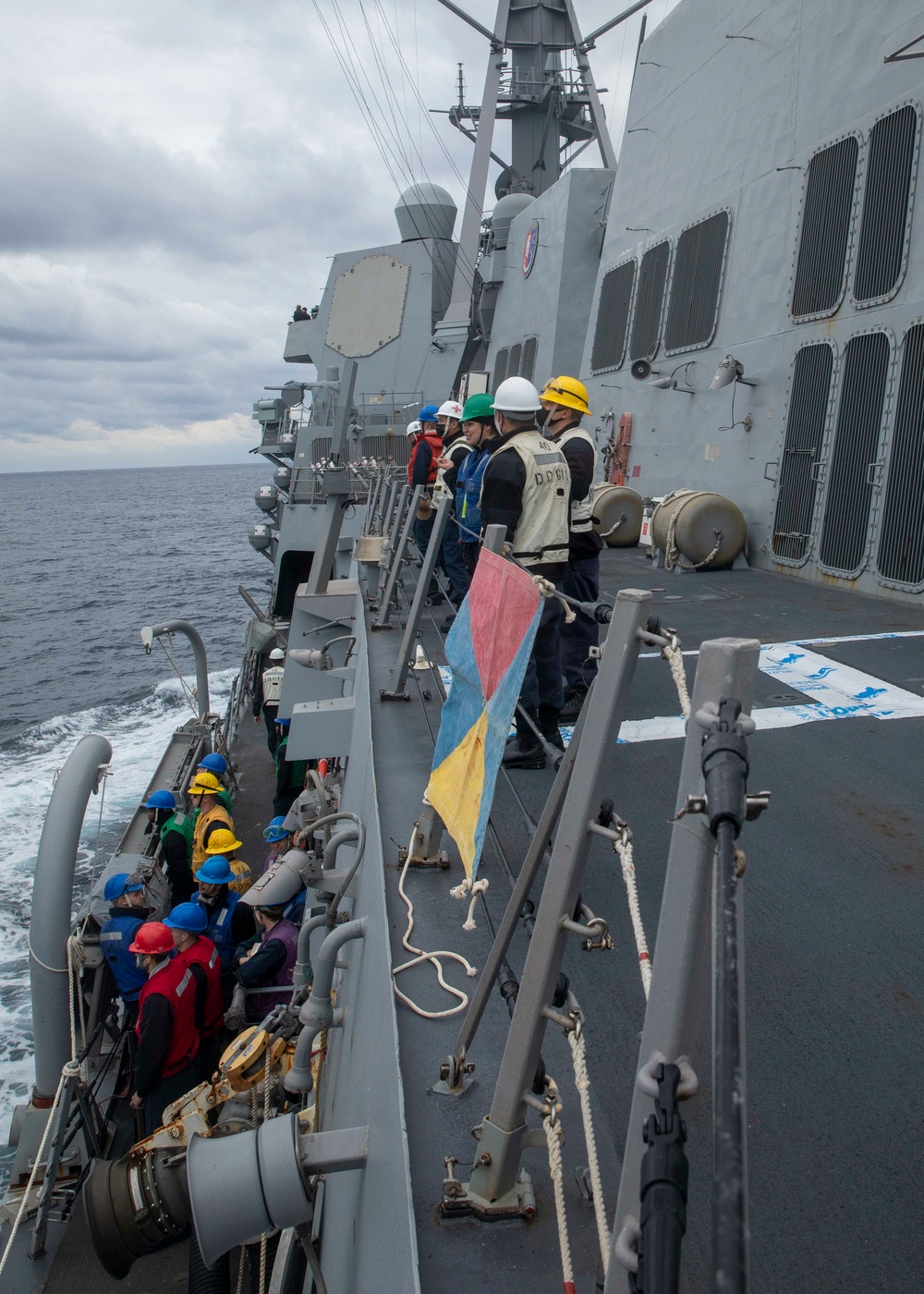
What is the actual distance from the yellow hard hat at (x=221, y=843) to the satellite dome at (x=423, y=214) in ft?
66.9

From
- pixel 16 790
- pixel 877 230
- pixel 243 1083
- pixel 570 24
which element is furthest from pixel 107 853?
pixel 570 24

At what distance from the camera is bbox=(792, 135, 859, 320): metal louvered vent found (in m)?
6.95

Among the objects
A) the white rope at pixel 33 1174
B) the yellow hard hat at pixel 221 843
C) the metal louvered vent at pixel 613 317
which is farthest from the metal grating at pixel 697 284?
the white rope at pixel 33 1174

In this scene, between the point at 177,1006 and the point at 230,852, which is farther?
the point at 230,852

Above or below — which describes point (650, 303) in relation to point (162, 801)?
above

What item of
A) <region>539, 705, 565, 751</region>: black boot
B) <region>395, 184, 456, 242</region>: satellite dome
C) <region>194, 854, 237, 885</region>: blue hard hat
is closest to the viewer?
<region>539, 705, 565, 751</region>: black boot

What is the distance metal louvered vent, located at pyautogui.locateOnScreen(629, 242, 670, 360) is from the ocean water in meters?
7.75

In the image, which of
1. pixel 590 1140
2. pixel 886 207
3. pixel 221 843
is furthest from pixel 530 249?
pixel 590 1140

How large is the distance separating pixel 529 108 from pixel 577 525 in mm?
21118

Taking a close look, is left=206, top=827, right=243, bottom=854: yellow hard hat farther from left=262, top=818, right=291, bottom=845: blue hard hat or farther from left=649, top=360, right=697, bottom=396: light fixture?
left=649, top=360, right=697, bottom=396: light fixture

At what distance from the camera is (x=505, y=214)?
18.5 m

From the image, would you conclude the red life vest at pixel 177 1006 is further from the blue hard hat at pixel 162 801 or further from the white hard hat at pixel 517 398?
the blue hard hat at pixel 162 801

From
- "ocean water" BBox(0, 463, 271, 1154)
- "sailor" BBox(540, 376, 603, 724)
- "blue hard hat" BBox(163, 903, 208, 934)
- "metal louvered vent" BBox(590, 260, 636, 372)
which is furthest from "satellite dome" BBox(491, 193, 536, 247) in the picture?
"blue hard hat" BBox(163, 903, 208, 934)

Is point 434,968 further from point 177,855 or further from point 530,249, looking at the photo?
point 530,249
